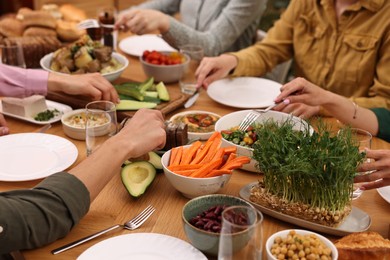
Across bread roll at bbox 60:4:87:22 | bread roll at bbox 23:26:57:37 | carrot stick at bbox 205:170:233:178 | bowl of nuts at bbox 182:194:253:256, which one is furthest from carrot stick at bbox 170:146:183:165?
bread roll at bbox 60:4:87:22

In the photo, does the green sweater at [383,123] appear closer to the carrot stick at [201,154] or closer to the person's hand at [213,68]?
the person's hand at [213,68]

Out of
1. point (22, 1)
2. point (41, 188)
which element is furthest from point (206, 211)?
point (22, 1)

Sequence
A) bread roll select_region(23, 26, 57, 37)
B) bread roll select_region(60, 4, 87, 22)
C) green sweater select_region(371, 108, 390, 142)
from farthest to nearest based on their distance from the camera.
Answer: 1. bread roll select_region(60, 4, 87, 22)
2. bread roll select_region(23, 26, 57, 37)
3. green sweater select_region(371, 108, 390, 142)

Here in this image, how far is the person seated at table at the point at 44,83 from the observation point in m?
1.94

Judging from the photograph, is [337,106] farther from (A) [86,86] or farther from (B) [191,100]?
(A) [86,86]

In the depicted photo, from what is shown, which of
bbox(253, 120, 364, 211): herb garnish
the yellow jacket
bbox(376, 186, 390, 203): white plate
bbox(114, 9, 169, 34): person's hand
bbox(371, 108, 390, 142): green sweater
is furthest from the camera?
bbox(114, 9, 169, 34): person's hand

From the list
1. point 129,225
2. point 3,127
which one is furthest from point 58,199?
point 3,127

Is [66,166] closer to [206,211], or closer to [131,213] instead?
[131,213]

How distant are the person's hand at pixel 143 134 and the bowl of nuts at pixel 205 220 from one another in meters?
0.24

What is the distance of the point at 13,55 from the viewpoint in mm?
2324

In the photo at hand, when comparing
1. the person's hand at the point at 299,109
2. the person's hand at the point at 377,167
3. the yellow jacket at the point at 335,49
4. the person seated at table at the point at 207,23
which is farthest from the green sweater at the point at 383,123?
the person seated at table at the point at 207,23

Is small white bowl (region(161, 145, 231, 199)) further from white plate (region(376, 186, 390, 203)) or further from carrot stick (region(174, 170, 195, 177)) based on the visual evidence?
white plate (region(376, 186, 390, 203))

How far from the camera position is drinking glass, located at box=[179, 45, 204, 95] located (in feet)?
7.50

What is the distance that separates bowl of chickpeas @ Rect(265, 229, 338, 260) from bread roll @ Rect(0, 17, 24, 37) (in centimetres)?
200
